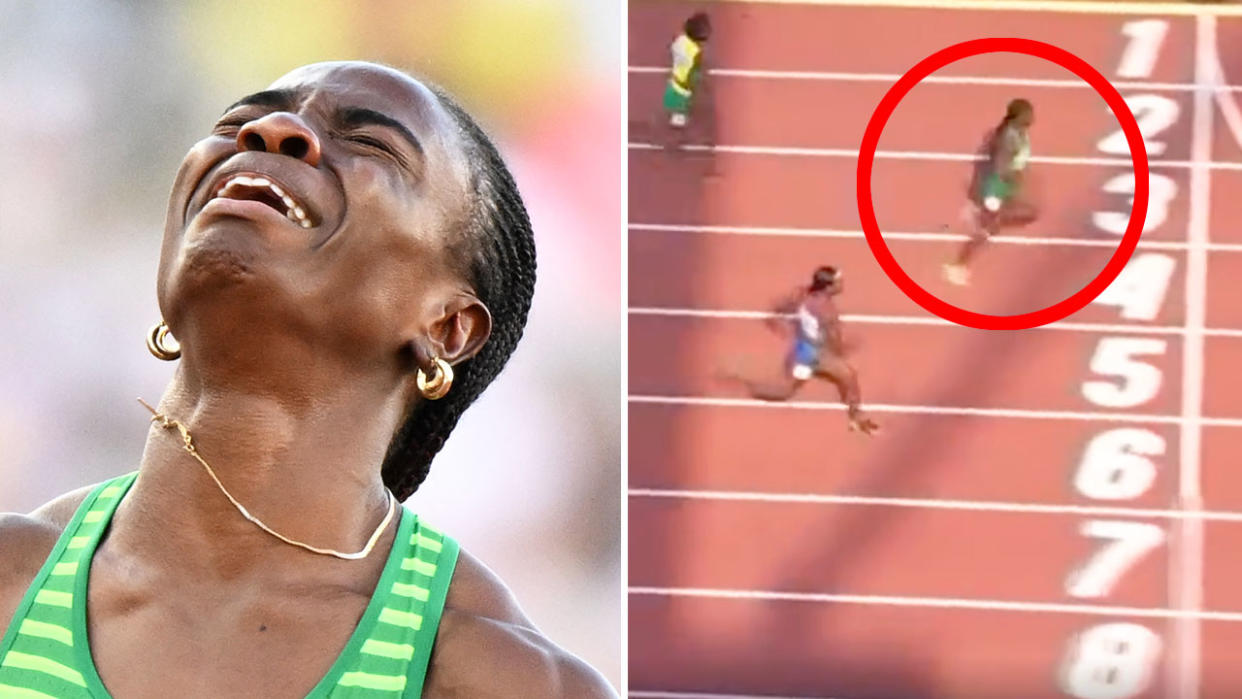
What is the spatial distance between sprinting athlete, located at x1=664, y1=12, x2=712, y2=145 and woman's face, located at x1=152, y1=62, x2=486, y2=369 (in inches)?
54.2

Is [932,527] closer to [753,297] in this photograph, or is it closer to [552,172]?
[753,297]

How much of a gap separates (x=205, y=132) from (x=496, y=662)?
152cm

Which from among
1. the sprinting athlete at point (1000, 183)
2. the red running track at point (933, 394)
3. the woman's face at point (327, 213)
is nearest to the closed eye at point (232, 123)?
the woman's face at point (327, 213)

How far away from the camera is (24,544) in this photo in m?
1.06

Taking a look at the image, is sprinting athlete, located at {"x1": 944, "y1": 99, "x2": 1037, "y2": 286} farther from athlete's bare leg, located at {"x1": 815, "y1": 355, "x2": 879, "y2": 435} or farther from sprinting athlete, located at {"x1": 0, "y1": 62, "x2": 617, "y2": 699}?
sprinting athlete, located at {"x1": 0, "y1": 62, "x2": 617, "y2": 699}

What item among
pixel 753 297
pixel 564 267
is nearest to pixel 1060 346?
pixel 753 297

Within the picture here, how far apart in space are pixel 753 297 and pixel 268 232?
1.59m

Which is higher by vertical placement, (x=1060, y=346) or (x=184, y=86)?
(x=184, y=86)

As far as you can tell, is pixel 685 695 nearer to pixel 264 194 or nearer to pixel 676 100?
pixel 676 100

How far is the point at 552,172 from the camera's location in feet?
7.53

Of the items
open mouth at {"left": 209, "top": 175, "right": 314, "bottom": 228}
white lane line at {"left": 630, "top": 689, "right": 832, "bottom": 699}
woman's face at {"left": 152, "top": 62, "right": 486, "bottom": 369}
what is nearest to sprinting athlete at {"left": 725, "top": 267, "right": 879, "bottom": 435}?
white lane line at {"left": 630, "top": 689, "right": 832, "bottom": 699}

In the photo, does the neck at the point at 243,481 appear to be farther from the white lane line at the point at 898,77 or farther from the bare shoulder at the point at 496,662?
the white lane line at the point at 898,77

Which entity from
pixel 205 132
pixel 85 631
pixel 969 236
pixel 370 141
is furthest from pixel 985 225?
pixel 85 631

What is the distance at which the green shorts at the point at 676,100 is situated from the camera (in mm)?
2535
